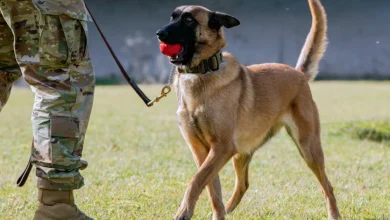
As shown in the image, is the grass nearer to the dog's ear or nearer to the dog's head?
the dog's head

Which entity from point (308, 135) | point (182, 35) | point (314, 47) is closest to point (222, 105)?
point (182, 35)

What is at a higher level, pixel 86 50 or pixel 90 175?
pixel 86 50

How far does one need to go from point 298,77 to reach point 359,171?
7.73ft

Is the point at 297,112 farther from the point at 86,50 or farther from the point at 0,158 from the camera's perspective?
the point at 0,158

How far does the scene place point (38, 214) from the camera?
361cm

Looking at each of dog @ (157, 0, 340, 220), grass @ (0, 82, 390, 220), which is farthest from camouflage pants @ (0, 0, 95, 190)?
grass @ (0, 82, 390, 220)

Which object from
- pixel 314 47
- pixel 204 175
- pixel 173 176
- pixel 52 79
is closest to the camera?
pixel 52 79

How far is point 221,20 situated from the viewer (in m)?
4.30

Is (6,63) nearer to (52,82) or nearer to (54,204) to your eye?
(52,82)

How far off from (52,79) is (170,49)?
1014 mm

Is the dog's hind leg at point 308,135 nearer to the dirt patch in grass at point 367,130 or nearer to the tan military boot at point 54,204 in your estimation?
the tan military boot at point 54,204

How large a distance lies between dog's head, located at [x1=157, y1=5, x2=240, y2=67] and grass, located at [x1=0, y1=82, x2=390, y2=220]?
45.8 inches

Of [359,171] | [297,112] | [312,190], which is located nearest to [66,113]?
[297,112]

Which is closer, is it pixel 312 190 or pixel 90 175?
pixel 312 190
